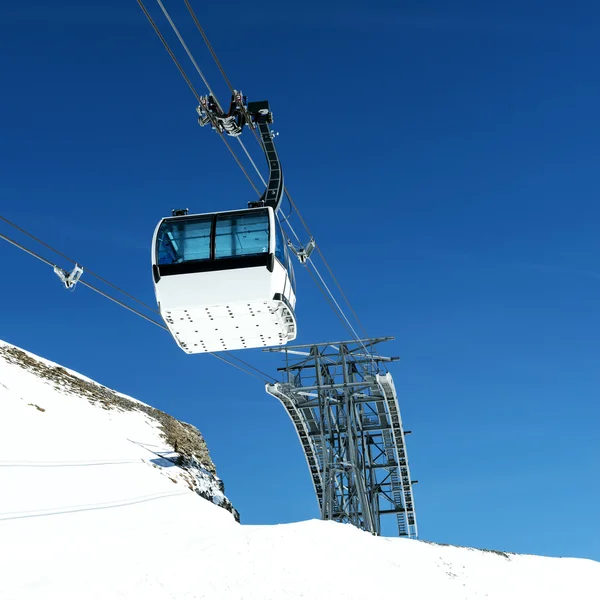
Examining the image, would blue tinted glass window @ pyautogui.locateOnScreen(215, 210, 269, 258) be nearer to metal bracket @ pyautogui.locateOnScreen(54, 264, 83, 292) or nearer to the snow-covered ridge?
metal bracket @ pyautogui.locateOnScreen(54, 264, 83, 292)

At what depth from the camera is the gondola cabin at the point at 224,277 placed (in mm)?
15234

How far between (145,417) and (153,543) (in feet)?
59.4

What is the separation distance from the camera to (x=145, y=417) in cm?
3481

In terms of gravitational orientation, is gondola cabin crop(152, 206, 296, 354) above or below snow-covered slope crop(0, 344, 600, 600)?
above

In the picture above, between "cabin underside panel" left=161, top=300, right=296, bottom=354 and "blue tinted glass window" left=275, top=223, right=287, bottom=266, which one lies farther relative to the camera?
"blue tinted glass window" left=275, top=223, right=287, bottom=266

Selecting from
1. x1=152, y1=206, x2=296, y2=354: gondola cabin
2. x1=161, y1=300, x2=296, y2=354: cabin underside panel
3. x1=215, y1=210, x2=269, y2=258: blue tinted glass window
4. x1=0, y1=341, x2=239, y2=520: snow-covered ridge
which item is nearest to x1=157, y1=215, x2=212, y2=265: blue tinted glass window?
x1=152, y1=206, x2=296, y2=354: gondola cabin

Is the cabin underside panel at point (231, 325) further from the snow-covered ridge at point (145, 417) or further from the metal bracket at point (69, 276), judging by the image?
the snow-covered ridge at point (145, 417)

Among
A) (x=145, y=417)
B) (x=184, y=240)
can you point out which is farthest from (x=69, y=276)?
(x=145, y=417)

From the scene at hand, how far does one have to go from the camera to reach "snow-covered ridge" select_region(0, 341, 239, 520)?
2716 cm

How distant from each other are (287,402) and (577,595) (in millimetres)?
17868

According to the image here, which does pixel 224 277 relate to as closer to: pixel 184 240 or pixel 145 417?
pixel 184 240

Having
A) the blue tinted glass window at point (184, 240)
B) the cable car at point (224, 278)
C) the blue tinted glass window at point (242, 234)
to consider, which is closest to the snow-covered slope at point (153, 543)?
the cable car at point (224, 278)

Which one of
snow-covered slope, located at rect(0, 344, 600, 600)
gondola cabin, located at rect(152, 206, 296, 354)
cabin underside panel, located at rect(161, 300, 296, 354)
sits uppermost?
gondola cabin, located at rect(152, 206, 296, 354)

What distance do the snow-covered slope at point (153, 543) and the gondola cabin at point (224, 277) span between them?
5.01 meters
